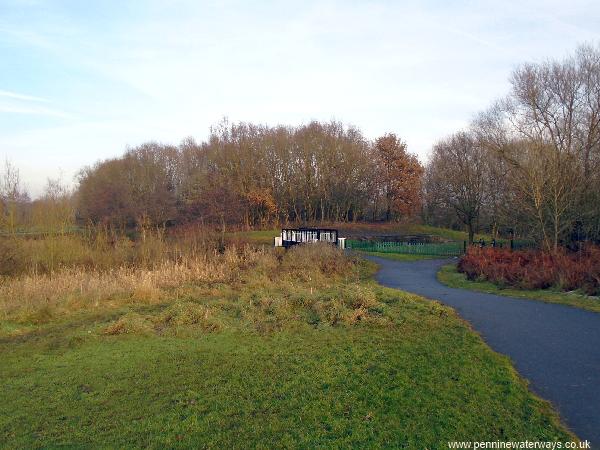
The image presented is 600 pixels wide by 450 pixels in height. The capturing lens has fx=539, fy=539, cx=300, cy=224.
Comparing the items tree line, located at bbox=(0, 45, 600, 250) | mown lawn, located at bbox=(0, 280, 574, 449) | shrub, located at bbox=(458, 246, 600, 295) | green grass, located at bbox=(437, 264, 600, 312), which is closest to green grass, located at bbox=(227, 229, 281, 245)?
tree line, located at bbox=(0, 45, 600, 250)

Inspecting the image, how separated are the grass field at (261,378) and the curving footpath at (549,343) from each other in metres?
0.35

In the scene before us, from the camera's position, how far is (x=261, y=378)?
7.57m

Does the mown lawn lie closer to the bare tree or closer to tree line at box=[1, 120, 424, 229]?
the bare tree

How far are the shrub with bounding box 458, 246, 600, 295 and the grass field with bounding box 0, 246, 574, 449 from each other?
5470mm

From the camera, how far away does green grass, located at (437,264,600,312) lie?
45.2 feet

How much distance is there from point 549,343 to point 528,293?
695 centimetres

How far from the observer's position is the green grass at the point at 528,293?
542 inches

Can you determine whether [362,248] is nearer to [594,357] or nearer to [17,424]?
[594,357]

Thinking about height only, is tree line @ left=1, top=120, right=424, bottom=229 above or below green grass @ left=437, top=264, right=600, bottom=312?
above

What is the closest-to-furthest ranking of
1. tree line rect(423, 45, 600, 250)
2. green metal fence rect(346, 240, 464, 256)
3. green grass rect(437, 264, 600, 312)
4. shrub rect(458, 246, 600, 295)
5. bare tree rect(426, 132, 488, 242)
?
green grass rect(437, 264, 600, 312), shrub rect(458, 246, 600, 295), tree line rect(423, 45, 600, 250), green metal fence rect(346, 240, 464, 256), bare tree rect(426, 132, 488, 242)

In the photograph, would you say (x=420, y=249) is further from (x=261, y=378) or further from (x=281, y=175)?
(x=261, y=378)

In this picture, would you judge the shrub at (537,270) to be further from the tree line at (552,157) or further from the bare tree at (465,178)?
the bare tree at (465,178)

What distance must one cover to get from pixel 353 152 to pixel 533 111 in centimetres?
2709

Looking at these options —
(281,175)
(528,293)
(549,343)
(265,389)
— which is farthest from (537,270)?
(281,175)
